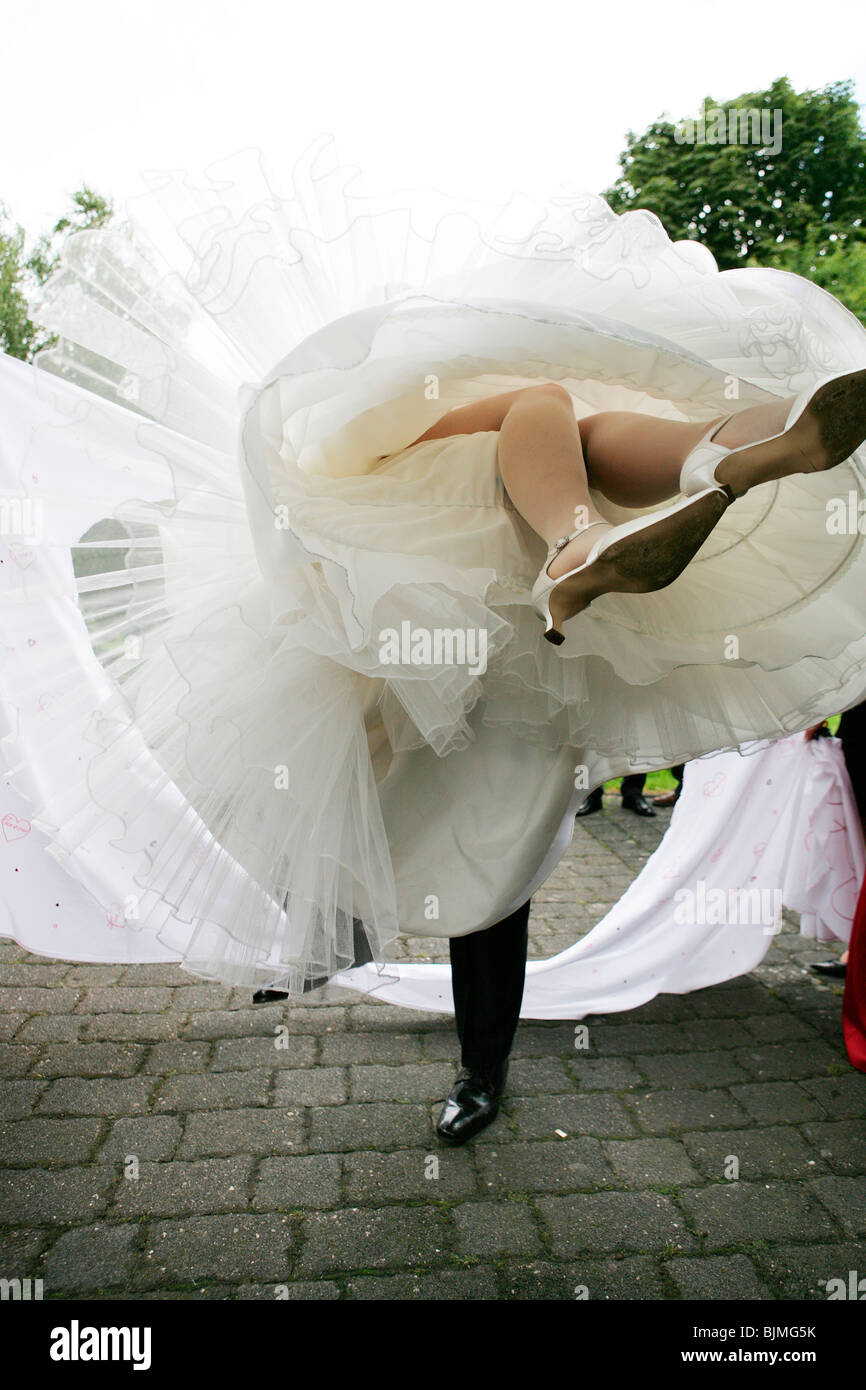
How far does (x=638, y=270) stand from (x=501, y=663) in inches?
31.6

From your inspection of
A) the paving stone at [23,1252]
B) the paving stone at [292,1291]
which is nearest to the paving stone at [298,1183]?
the paving stone at [292,1291]

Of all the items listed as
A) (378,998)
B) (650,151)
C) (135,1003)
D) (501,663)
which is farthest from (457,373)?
(650,151)

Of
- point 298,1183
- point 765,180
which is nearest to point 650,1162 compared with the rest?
point 298,1183

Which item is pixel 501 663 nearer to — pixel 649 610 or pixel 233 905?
pixel 649 610

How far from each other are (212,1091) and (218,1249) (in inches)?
26.7

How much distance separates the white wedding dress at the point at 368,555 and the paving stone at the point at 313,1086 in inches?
30.4

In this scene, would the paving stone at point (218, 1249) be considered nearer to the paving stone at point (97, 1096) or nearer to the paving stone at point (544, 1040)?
the paving stone at point (97, 1096)

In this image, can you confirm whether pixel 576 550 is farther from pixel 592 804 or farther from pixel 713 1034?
pixel 592 804

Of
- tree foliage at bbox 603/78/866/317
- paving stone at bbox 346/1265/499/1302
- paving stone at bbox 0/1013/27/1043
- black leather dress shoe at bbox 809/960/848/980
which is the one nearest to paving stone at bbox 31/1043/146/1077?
paving stone at bbox 0/1013/27/1043

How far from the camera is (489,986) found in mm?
2680

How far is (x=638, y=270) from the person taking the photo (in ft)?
6.15

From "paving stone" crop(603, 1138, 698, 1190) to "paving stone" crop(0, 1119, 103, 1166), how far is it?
138 cm

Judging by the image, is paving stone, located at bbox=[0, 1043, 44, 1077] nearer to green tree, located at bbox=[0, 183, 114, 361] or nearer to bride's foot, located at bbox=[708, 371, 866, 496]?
bride's foot, located at bbox=[708, 371, 866, 496]

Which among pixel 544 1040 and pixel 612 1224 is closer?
pixel 612 1224
